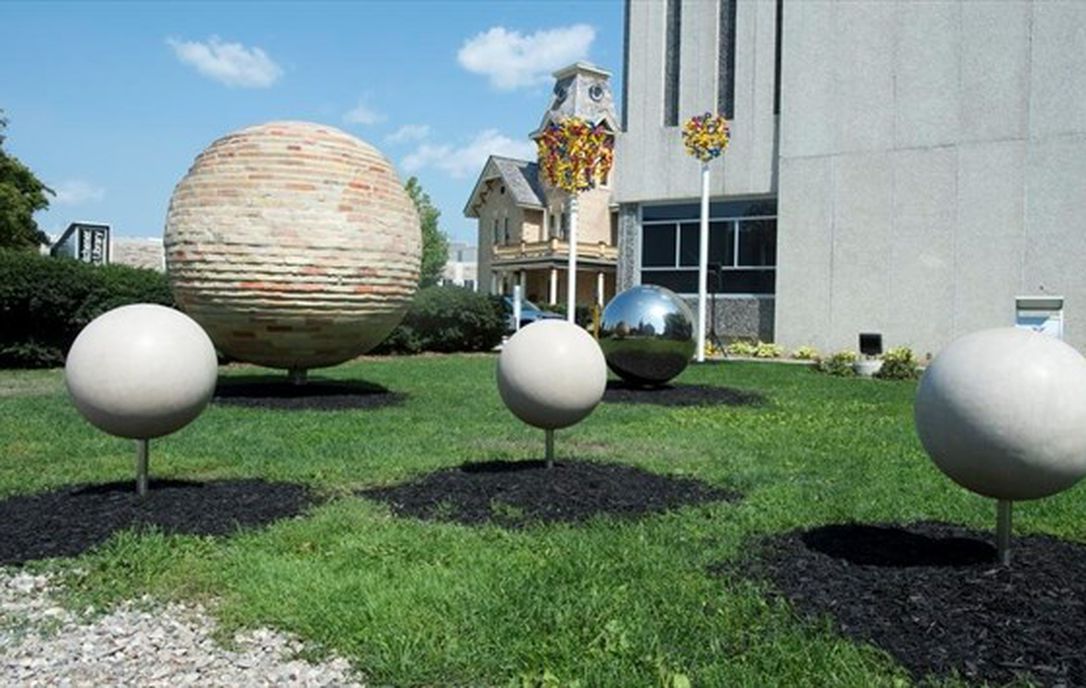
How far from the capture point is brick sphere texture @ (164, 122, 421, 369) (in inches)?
450

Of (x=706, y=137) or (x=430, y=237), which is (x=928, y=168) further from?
(x=430, y=237)

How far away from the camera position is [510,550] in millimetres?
5645

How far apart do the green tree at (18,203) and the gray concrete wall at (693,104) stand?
2324 centimetres

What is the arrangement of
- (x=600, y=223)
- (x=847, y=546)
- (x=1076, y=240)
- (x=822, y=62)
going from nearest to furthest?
(x=847, y=546) → (x=1076, y=240) → (x=822, y=62) → (x=600, y=223)

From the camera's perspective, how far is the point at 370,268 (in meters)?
11.9

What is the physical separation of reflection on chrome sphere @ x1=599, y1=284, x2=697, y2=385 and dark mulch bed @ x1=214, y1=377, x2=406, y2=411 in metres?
3.52

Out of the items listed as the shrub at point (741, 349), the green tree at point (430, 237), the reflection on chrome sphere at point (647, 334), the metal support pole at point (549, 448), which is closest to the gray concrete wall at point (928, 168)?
the shrub at point (741, 349)

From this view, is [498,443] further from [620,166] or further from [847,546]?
[620,166]

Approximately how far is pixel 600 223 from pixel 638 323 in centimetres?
3259

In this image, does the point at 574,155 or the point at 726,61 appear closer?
the point at 574,155

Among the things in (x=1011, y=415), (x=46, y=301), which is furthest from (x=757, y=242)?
(x=1011, y=415)

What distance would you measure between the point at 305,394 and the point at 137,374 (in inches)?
286

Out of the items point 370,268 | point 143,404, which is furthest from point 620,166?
point 143,404

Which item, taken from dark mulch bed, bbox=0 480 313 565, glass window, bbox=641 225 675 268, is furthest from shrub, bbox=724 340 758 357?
dark mulch bed, bbox=0 480 313 565
